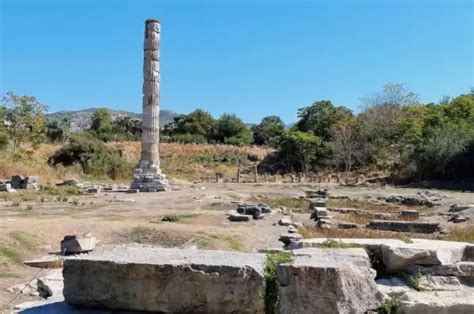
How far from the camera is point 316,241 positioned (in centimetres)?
620

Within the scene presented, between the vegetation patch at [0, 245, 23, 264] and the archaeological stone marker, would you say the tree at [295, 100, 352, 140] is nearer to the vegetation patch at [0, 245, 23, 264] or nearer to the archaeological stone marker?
the archaeological stone marker

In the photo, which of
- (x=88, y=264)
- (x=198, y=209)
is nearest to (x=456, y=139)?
(x=198, y=209)

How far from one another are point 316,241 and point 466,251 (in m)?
1.65

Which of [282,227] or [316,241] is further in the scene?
[282,227]

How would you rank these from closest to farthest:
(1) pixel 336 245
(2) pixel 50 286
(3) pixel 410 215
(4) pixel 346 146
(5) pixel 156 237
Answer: (1) pixel 336 245 → (2) pixel 50 286 → (5) pixel 156 237 → (3) pixel 410 215 → (4) pixel 346 146

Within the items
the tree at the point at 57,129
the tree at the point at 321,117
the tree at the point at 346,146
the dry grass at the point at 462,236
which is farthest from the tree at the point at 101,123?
the dry grass at the point at 462,236

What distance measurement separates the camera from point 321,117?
60.6 metres

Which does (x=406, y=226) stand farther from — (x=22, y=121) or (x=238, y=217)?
(x=22, y=121)

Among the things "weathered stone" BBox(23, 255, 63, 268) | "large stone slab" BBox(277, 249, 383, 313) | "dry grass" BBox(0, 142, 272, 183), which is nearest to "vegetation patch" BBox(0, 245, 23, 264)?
"weathered stone" BBox(23, 255, 63, 268)

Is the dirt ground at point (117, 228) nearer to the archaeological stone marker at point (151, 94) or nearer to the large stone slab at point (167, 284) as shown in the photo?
the large stone slab at point (167, 284)

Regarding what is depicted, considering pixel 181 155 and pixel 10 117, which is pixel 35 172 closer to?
pixel 10 117

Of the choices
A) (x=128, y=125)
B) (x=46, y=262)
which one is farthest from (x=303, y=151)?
(x=128, y=125)

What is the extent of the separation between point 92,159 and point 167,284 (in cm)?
3187

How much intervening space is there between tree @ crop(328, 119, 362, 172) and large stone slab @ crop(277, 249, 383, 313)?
39259mm
